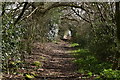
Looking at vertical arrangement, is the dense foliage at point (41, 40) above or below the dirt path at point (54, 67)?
above

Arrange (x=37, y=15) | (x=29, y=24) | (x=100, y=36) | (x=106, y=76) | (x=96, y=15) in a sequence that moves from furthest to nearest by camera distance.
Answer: (x=96, y=15)
(x=37, y=15)
(x=29, y=24)
(x=100, y=36)
(x=106, y=76)

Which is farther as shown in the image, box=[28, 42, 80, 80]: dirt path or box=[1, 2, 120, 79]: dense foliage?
box=[28, 42, 80, 80]: dirt path

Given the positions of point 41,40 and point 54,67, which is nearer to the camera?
point 54,67

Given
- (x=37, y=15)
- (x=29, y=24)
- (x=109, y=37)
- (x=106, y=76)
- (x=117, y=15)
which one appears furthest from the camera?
(x=37, y=15)

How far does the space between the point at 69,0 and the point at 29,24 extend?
5245 mm

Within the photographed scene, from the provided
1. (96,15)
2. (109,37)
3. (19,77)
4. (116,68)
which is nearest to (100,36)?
(109,37)

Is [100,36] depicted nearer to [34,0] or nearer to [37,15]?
[34,0]

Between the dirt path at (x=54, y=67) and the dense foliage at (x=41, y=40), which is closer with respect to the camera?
the dense foliage at (x=41, y=40)

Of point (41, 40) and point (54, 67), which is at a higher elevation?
point (41, 40)

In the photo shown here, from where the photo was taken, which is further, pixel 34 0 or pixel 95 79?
pixel 34 0

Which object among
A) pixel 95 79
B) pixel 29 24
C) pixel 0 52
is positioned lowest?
pixel 95 79

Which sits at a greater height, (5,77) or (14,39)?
(14,39)

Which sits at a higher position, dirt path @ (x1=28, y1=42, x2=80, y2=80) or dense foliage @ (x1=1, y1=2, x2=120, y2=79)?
dense foliage @ (x1=1, y1=2, x2=120, y2=79)

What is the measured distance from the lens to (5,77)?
8.15 metres
